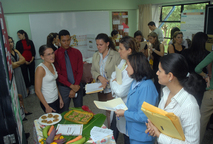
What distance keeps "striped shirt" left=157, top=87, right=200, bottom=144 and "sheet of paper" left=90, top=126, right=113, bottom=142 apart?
0.58 m

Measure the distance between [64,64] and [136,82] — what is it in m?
1.34

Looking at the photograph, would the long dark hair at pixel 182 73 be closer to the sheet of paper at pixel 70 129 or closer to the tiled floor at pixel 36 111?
the sheet of paper at pixel 70 129

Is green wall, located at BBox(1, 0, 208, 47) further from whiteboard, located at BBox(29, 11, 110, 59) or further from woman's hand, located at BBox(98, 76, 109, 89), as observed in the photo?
woman's hand, located at BBox(98, 76, 109, 89)

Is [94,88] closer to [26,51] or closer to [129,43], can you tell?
[129,43]

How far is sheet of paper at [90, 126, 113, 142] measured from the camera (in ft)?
5.40

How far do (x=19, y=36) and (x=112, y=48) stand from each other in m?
3.05

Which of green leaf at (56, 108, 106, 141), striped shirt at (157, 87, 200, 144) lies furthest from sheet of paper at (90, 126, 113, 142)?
striped shirt at (157, 87, 200, 144)

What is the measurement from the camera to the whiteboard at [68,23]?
16.5ft

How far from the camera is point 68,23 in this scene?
5395mm

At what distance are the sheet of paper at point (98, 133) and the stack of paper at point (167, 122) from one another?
0.59 metres

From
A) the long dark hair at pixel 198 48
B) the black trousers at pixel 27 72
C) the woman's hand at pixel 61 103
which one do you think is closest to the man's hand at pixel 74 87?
the woman's hand at pixel 61 103

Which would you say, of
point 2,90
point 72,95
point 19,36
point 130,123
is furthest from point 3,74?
point 19,36

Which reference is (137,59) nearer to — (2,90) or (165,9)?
(2,90)

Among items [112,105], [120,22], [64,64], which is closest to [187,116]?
[112,105]
